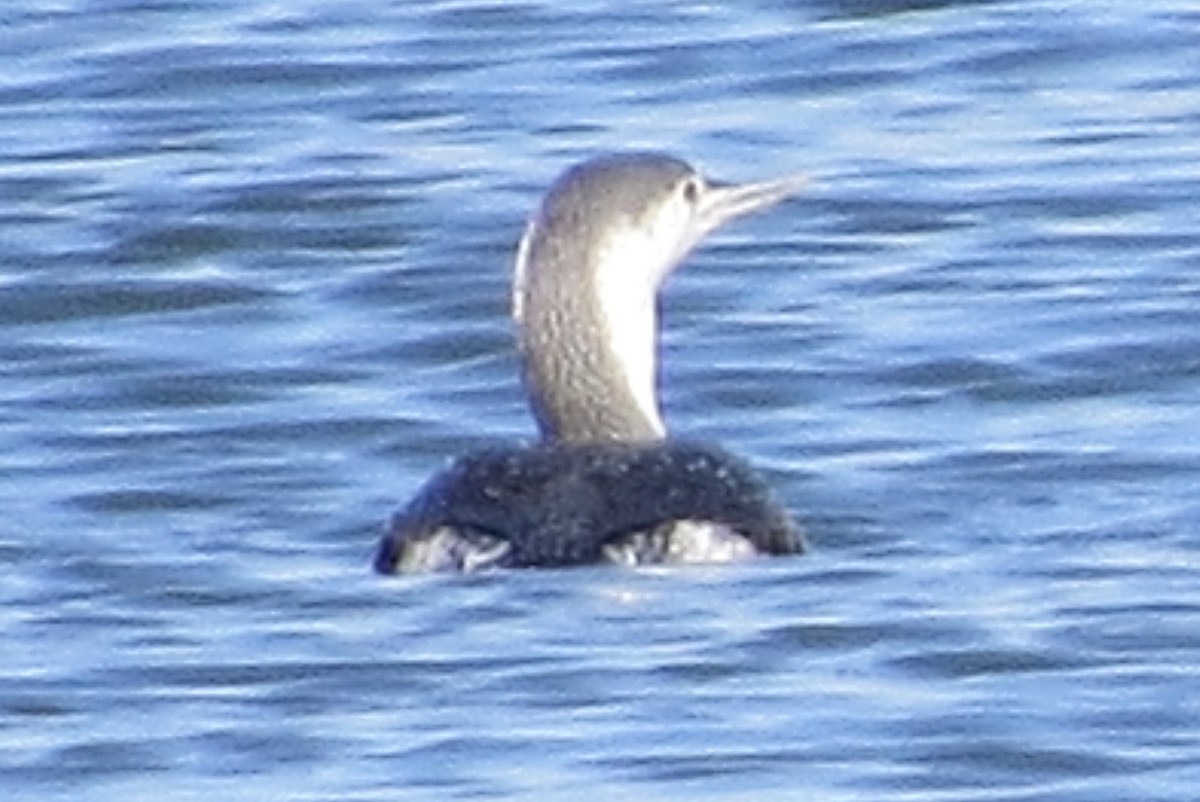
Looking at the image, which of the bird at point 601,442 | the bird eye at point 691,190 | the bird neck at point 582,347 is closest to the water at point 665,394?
the bird at point 601,442

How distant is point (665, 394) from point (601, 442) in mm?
1899

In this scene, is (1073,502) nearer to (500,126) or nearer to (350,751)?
(350,751)

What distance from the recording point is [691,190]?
Answer: 17.5 m

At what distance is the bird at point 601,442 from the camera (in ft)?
51.6

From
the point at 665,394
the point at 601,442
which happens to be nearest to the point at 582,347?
the point at 601,442

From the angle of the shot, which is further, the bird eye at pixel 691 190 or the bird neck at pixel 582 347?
the bird eye at pixel 691 190

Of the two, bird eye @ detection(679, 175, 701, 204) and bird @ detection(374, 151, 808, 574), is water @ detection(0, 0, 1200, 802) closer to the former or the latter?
bird @ detection(374, 151, 808, 574)

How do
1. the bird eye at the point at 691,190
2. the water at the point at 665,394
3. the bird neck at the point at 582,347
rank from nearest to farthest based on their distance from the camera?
the water at the point at 665,394
the bird neck at the point at 582,347
the bird eye at the point at 691,190

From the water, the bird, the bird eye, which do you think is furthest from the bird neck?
the water

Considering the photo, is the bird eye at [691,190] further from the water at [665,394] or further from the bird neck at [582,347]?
the water at [665,394]

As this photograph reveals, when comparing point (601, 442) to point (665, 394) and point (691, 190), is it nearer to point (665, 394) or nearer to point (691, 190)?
point (691, 190)

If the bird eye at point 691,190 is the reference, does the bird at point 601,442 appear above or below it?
below

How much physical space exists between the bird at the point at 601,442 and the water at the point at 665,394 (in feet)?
0.27

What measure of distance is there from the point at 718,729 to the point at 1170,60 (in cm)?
688
